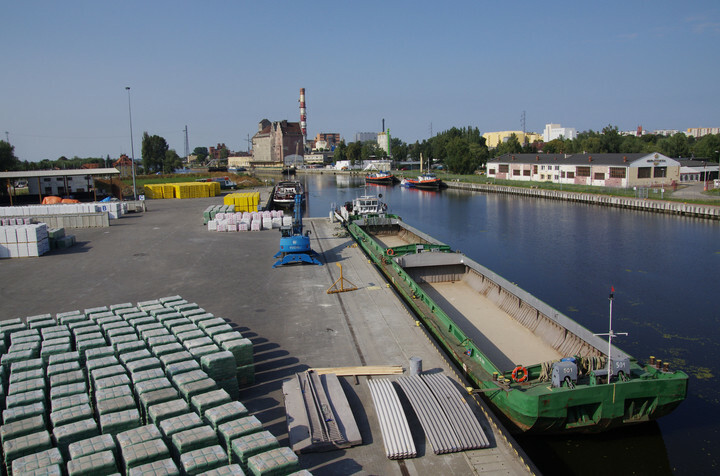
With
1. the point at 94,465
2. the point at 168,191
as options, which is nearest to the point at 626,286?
the point at 94,465

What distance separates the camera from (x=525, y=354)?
49.6 ft

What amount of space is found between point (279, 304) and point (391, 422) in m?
9.27

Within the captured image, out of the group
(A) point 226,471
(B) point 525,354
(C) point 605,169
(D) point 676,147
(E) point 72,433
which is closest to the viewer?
(A) point 226,471

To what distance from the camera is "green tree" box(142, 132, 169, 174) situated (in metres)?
107

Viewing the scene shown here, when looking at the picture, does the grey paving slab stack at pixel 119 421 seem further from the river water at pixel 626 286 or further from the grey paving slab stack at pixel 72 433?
the river water at pixel 626 286

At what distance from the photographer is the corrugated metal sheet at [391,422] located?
884 centimetres

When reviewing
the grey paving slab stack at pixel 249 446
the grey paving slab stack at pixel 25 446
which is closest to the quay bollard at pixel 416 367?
the grey paving slab stack at pixel 249 446

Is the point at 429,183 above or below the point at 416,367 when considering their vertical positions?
above

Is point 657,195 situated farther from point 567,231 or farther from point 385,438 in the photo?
point 385,438

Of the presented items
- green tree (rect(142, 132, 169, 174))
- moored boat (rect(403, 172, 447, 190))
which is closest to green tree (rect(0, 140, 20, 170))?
green tree (rect(142, 132, 169, 174))

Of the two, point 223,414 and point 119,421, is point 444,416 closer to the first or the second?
point 223,414

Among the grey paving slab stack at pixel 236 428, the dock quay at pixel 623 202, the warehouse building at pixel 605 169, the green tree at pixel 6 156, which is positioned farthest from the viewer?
the green tree at pixel 6 156

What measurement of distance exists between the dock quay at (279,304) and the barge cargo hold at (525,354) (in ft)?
2.51

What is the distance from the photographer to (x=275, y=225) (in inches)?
1393
